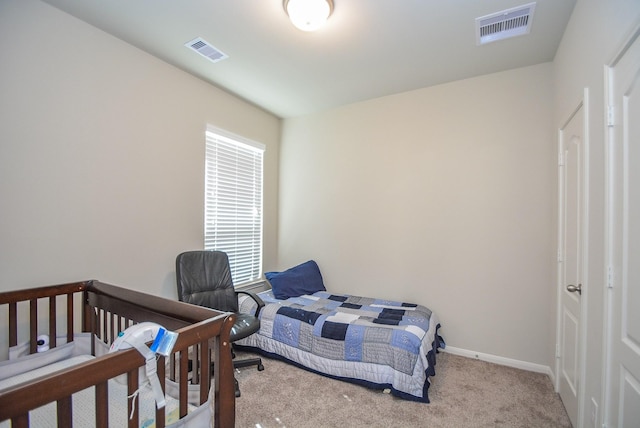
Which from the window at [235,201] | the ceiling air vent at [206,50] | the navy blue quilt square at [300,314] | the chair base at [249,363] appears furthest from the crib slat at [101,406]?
the ceiling air vent at [206,50]

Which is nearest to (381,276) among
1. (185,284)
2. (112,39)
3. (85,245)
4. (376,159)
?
(376,159)

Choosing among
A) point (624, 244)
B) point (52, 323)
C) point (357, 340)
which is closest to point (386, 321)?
point (357, 340)

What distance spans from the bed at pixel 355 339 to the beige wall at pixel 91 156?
105 centimetres

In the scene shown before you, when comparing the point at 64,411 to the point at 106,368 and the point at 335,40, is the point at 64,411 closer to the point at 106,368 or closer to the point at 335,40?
the point at 106,368

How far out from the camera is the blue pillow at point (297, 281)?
330 centimetres

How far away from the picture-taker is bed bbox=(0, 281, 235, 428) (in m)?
0.81

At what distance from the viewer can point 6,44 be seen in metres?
1.76

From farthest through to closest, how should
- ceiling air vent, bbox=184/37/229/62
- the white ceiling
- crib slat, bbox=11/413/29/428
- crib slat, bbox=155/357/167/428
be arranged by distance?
ceiling air vent, bbox=184/37/229/62
the white ceiling
crib slat, bbox=155/357/167/428
crib slat, bbox=11/413/29/428

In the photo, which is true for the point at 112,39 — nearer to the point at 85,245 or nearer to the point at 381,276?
the point at 85,245

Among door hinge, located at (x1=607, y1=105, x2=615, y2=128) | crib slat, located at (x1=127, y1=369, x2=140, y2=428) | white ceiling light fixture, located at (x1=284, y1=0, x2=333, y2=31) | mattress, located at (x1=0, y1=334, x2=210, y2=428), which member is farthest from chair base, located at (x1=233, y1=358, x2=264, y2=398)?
door hinge, located at (x1=607, y1=105, x2=615, y2=128)

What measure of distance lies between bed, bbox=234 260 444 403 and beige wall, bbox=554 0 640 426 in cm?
97

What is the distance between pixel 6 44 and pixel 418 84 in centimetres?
320

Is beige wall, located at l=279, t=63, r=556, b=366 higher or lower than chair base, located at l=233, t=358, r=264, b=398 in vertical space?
higher

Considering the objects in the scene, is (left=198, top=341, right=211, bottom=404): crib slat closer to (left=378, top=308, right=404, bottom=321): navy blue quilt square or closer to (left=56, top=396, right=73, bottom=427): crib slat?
(left=56, top=396, right=73, bottom=427): crib slat
